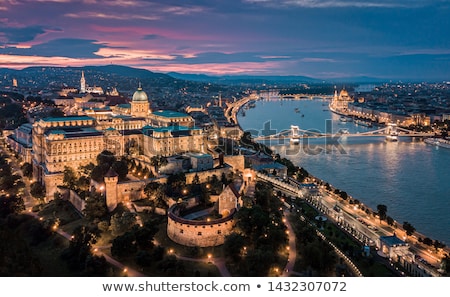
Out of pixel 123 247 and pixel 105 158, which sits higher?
pixel 105 158

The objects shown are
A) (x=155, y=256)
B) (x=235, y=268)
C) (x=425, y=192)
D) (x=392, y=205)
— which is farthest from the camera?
(x=425, y=192)

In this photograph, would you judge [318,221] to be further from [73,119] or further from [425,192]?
[73,119]

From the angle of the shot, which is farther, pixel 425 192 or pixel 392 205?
pixel 425 192

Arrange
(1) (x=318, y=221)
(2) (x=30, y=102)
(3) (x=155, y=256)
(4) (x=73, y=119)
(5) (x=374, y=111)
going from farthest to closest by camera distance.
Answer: (5) (x=374, y=111)
(2) (x=30, y=102)
(4) (x=73, y=119)
(1) (x=318, y=221)
(3) (x=155, y=256)

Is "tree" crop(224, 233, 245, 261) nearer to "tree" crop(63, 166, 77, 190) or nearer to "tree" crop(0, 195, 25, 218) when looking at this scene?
"tree" crop(63, 166, 77, 190)

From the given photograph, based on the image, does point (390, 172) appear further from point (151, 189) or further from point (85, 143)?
point (85, 143)

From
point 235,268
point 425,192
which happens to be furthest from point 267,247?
point 425,192

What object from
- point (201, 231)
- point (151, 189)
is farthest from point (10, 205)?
point (201, 231)

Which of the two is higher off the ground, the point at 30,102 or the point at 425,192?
the point at 30,102
